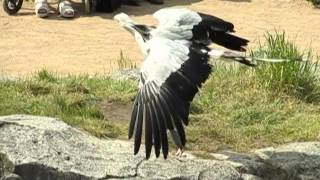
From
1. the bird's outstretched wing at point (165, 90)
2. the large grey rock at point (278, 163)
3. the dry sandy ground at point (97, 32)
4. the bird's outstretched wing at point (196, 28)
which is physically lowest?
the dry sandy ground at point (97, 32)

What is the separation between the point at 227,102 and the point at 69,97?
117cm

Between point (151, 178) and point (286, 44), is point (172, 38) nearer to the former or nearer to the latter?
point (151, 178)

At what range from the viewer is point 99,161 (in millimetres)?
4445

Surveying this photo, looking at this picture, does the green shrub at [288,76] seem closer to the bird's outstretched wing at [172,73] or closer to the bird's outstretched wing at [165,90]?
the bird's outstretched wing at [172,73]

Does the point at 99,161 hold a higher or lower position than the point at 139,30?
lower

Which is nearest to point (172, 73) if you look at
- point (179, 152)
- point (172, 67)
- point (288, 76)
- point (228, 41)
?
point (172, 67)

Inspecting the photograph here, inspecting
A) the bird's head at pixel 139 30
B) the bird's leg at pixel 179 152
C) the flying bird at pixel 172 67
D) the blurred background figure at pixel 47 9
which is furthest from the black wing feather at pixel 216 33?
the blurred background figure at pixel 47 9

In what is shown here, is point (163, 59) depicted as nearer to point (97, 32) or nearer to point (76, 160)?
point (76, 160)

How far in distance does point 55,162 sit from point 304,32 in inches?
251

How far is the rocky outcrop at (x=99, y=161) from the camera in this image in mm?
4336

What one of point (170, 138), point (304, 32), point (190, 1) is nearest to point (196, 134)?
point (170, 138)

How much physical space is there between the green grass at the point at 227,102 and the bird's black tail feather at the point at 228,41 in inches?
16.2

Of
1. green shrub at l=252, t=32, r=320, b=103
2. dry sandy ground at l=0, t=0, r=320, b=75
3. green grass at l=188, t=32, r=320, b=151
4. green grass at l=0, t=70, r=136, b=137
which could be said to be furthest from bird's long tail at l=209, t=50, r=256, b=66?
dry sandy ground at l=0, t=0, r=320, b=75

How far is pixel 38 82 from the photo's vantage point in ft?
20.3
